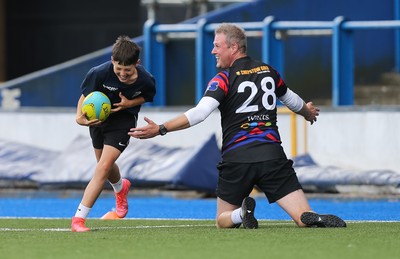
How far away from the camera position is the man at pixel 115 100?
457 inches

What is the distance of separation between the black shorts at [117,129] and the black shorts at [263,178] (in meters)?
1.04

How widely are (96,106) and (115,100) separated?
49 cm

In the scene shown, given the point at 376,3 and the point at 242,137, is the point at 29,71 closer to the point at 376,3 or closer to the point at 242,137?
the point at 376,3

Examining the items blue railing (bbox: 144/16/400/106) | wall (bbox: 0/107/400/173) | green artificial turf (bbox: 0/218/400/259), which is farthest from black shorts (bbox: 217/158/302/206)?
blue railing (bbox: 144/16/400/106)

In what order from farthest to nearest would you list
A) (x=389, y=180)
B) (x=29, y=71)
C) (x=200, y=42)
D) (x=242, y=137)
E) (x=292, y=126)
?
1. (x=29, y=71)
2. (x=200, y=42)
3. (x=292, y=126)
4. (x=389, y=180)
5. (x=242, y=137)

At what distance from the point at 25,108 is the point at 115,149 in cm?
957

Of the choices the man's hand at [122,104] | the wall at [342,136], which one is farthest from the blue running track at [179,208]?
the man's hand at [122,104]

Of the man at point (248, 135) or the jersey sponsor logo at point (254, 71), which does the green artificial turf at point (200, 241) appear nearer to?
the man at point (248, 135)

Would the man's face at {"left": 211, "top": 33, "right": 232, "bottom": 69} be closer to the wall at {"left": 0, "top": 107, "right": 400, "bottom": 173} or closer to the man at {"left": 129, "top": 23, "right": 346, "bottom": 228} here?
the man at {"left": 129, "top": 23, "right": 346, "bottom": 228}

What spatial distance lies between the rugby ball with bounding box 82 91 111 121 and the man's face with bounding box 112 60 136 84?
9.8 inches

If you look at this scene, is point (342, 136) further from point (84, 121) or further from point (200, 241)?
point (200, 241)

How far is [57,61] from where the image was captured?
2998 centimetres

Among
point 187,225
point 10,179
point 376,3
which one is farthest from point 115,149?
point 376,3

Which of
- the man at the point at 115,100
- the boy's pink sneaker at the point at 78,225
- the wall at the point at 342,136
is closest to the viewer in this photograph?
the boy's pink sneaker at the point at 78,225
